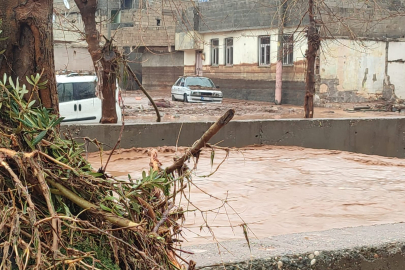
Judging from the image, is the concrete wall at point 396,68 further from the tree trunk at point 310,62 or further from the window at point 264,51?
the tree trunk at point 310,62

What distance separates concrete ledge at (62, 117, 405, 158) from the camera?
12.6m

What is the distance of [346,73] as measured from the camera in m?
32.2

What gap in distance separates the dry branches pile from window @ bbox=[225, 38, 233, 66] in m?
36.7

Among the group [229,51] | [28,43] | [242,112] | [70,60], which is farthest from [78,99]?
[70,60]

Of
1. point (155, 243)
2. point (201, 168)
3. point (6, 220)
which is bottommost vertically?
point (201, 168)

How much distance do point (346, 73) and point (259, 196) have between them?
24617mm

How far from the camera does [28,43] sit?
3783 mm

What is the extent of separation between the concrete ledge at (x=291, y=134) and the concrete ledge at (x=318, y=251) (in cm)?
779

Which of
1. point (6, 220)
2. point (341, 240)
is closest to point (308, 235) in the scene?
point (341, 240)

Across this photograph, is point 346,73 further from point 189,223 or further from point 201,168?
point 189,223

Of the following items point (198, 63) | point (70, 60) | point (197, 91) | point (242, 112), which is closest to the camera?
point (242, 112)

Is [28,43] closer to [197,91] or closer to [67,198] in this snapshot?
[67,198]

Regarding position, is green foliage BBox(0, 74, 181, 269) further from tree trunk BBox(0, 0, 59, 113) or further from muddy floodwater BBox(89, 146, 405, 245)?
muddy floodwater BBox(89, 146, 405, 245)

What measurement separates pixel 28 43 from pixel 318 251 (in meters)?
2.41
